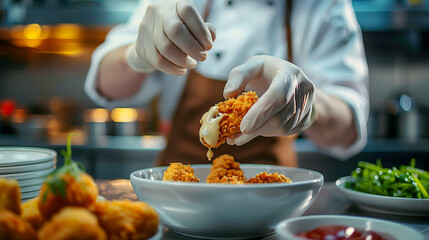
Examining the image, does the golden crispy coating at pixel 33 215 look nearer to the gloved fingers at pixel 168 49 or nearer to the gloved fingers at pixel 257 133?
the gloved fingers at pixel 257 133

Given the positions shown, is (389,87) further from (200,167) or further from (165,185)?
(165,185)

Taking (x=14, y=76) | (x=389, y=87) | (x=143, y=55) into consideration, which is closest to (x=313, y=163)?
(x=389, y=87)

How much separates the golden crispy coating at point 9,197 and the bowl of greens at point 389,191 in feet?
2.65

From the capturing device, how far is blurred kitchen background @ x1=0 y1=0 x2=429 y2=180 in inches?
122

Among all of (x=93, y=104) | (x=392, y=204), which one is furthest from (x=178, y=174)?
(x=93, y=104)

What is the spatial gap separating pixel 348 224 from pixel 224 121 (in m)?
0.38

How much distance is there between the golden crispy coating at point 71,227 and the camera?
0.52 meters

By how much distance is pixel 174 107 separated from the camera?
1919 millimetres

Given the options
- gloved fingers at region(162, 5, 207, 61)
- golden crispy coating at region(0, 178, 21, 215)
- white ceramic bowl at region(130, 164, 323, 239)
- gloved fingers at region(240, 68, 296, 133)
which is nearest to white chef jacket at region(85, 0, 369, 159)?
gloved fingers at region(162, 5, 207, 61)

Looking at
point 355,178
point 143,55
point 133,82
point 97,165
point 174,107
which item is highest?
point 143,55

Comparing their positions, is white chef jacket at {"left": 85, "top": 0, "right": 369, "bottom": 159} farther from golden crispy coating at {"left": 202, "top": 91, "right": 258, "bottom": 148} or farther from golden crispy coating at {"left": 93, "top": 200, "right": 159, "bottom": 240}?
golden crispy coating at {"left": 93, "top": 200, "right": 159, "bottom": 240}

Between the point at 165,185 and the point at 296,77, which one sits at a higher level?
the point at 296,77

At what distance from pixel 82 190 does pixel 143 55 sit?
0.74m

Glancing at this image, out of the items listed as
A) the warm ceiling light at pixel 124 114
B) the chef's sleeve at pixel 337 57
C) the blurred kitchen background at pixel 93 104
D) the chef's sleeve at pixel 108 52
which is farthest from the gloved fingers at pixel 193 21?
the warm ceiling light at pixel 124 114
